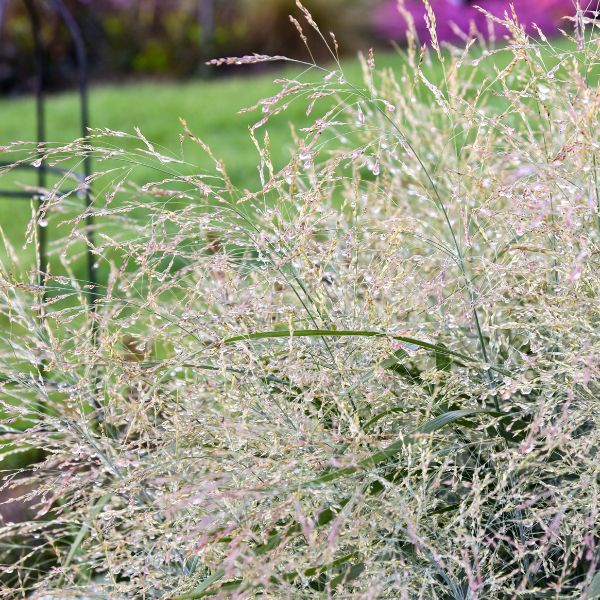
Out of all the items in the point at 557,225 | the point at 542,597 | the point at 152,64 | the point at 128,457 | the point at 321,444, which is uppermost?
the point at 557,225

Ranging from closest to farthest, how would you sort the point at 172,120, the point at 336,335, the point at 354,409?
the point at 336,335
the point at 354,409
the point at 172,120

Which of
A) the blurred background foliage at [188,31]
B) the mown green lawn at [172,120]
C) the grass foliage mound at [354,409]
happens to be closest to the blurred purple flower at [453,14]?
the blurred background foliage at [188,31]

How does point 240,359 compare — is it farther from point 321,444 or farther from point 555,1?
point 555,1

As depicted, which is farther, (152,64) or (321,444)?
(152,64)

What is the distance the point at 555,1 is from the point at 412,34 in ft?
23.9

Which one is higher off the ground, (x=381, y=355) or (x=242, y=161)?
(x=381, y=355)

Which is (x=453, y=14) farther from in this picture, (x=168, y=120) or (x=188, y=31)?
(x=168, y=120)

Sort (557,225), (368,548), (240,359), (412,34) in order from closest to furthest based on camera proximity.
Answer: (368,548) → (557,225) → (240,359) → (412,34)

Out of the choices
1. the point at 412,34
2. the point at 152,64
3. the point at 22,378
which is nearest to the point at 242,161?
the point at 412,34

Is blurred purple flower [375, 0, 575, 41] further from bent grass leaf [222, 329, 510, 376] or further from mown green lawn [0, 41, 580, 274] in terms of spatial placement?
bent grass leaf [222, 329, 510, 376]

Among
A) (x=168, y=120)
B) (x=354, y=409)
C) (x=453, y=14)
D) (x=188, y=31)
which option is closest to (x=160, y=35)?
(x=188, y=31)

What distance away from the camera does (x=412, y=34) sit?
93.7 inches

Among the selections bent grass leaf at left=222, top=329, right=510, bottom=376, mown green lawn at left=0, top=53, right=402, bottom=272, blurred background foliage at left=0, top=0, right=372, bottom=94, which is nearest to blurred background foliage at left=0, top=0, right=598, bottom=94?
blurred background foliage at left=0, top=0, right=372, bottom=94

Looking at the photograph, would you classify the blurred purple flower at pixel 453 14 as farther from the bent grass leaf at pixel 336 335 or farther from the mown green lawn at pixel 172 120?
the bent grass leaf at pixel 336 335
